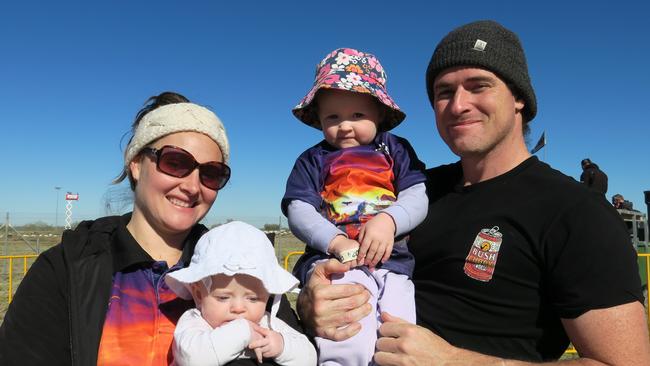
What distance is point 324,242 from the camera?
2648 millimetres

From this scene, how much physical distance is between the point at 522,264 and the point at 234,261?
1486 millimetres

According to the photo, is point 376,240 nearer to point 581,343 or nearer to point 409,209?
point 409,209

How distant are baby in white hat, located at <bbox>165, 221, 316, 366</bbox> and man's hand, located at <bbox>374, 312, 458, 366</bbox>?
37cm

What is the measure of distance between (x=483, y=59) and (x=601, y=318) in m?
1.53

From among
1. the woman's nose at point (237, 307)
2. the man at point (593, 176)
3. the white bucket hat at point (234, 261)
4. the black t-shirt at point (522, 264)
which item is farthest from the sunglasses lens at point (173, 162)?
the man at point (593, 176)

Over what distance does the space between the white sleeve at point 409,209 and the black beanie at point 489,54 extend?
797 mm

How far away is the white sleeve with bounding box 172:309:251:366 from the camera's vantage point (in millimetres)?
2064

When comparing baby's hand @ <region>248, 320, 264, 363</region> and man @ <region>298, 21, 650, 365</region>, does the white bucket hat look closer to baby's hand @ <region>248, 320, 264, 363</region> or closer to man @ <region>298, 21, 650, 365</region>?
baby's hand @ <region>248, 320, 264, 363</region>

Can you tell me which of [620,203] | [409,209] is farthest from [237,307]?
[620,203]

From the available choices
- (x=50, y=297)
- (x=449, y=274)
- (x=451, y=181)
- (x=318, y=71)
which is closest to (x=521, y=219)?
(x=449, y=274)

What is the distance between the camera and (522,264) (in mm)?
2504

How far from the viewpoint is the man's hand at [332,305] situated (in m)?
2.46

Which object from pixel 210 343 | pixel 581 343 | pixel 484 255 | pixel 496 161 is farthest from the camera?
pixel 496 161

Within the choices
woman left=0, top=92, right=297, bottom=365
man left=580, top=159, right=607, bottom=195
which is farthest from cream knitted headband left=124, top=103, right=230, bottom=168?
man left=580, top=159, right=607, bottom=195
